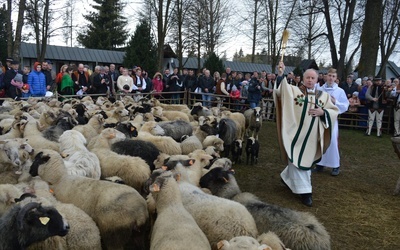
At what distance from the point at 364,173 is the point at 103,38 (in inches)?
1322

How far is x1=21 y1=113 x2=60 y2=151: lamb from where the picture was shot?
6.27 m

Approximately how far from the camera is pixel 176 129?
848 cm

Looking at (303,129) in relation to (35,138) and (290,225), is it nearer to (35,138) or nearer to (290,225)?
(290,225)

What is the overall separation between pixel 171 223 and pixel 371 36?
686 inches

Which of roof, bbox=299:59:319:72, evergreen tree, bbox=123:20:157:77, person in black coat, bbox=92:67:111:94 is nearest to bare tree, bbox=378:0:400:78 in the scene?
roof, bbox=299:59:319:72

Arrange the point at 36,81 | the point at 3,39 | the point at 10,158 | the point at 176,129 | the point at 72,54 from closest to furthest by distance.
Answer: the point at 10,158
the point at 176,129
the point at 36,81
the point at 3,39
the point at 72,54

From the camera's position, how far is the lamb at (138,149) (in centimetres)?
607

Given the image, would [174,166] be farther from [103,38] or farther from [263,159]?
[103,38]

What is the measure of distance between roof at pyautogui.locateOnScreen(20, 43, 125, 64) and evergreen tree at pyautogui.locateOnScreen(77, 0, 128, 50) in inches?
186

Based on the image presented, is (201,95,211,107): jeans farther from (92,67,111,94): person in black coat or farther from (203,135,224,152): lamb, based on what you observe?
(203,135,224,152): lamb

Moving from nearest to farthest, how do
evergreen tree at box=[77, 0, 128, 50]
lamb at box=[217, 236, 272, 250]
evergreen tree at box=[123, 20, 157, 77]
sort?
lamb at box=[217, 236, 272, 250]
evergreen tree at box=[123, 20, 157, 77]
evergreen tree at box=[77, 0, 128, 50]

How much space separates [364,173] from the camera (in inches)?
336

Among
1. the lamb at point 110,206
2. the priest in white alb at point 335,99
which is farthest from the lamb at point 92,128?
the priest in white alb at point 335,99

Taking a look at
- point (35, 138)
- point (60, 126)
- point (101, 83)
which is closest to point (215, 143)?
point (60, 126)
